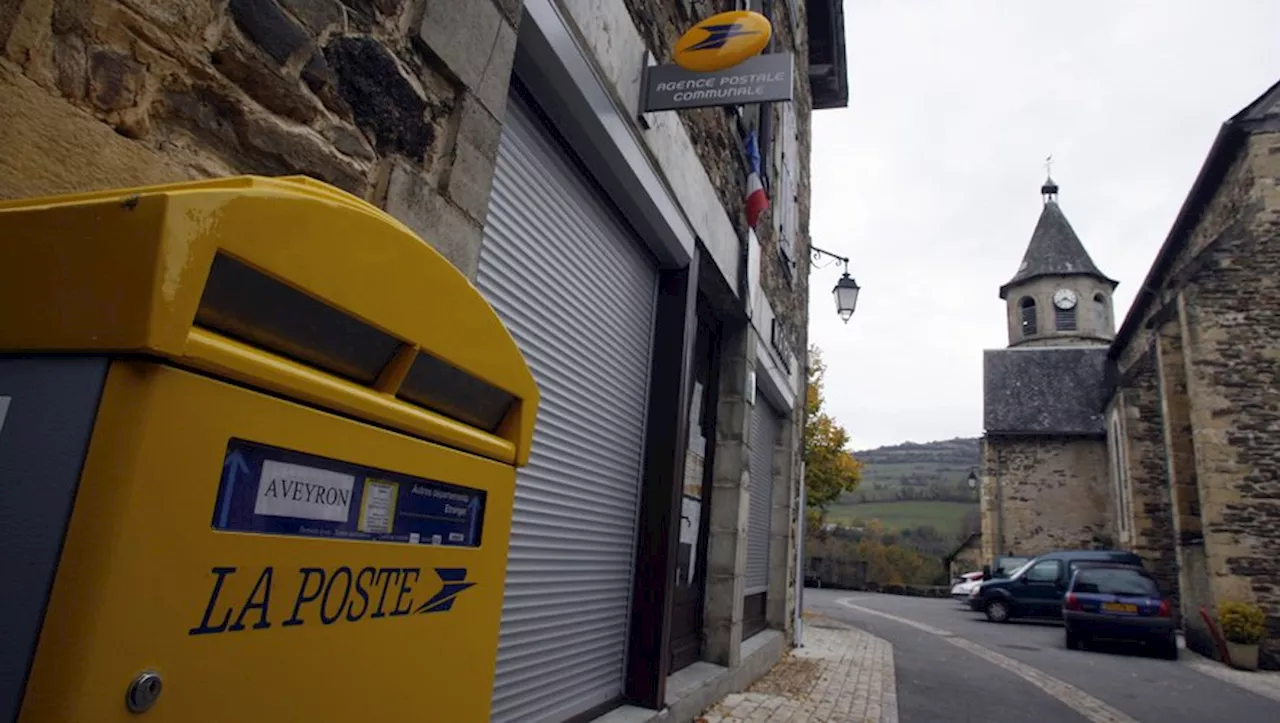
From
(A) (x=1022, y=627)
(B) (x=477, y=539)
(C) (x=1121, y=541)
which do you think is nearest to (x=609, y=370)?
(B) (x=477, y=539)

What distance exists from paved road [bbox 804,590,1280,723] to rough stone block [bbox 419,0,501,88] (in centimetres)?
593

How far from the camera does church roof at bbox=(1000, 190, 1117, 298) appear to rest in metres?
36.7

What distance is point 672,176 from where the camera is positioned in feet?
14.1

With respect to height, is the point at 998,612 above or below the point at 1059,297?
below

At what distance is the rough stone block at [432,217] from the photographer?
1.89 meters

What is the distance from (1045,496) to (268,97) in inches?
1170

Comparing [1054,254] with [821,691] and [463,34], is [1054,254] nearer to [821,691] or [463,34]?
[821,691]

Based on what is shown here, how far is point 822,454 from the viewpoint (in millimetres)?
23359

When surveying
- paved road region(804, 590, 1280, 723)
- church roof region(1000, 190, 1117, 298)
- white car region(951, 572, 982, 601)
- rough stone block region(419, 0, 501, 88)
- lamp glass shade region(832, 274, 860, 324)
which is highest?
church roof region(1000, 190, 1117, 298)

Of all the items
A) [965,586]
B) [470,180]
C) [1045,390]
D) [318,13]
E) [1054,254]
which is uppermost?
[1054,254]

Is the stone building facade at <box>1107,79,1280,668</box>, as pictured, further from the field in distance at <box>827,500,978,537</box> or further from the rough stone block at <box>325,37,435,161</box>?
the field in distance at <box>827,500,978,537</box>

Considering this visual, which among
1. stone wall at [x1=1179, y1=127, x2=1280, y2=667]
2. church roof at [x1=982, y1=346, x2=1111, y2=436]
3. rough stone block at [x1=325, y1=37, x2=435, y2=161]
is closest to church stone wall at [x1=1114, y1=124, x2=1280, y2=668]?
stone wall at [x1=1179, y1=127, x2=1280, y2=667]

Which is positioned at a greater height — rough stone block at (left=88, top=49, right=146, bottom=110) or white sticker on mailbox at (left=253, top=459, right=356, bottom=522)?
rough stone block at (left=88, top=49, right=146, bottom=110)

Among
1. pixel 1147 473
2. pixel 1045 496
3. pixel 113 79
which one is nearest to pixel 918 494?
pixel 1045 496
